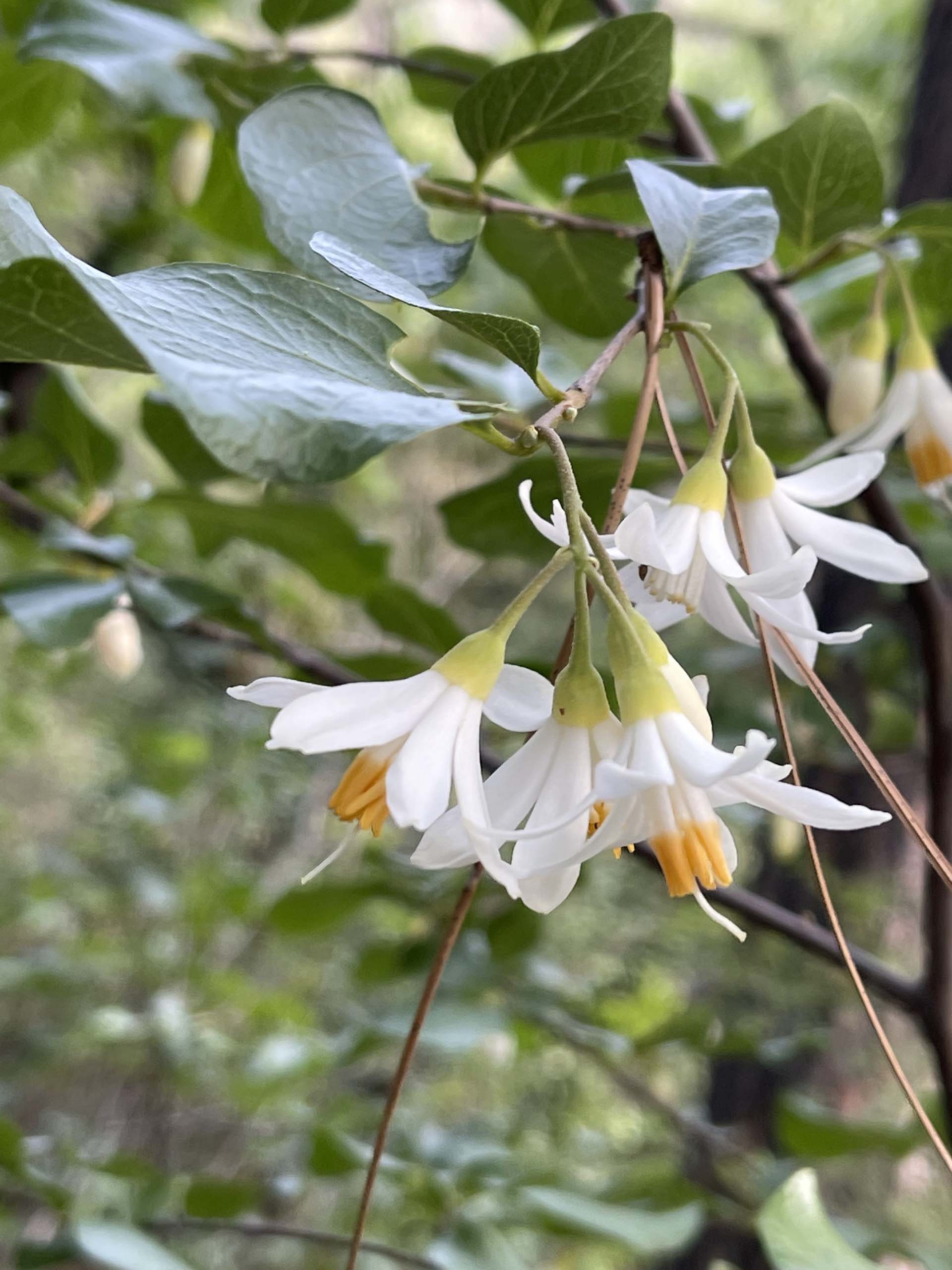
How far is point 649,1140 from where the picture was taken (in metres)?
1.16

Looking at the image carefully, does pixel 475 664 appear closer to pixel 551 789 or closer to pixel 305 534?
pixel 551 789

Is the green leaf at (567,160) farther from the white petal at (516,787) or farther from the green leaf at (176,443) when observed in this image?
the white petal at (516,787)

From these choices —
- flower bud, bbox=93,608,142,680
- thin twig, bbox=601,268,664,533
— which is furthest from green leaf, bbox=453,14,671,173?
flower bud, bbox=93,608,142,680

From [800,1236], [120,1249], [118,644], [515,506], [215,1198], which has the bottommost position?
[215,1198]

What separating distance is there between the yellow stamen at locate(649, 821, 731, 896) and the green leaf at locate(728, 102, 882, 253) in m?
0.30

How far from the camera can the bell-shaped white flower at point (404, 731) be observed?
214 mm

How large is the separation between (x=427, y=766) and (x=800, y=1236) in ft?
0.87

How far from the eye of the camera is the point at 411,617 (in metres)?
0.52

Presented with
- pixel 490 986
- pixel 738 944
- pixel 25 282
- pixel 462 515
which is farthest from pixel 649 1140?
pixel 25 282

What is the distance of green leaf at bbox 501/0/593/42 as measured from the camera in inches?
19.4

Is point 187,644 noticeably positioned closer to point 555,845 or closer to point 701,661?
point 701,661

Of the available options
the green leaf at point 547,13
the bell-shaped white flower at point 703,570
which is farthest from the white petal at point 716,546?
the green leaf at point 547,13

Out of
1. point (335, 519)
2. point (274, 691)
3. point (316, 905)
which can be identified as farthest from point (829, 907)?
point (316, 905)

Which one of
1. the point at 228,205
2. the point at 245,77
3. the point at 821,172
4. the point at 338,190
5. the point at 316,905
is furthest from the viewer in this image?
the point at 316,905
